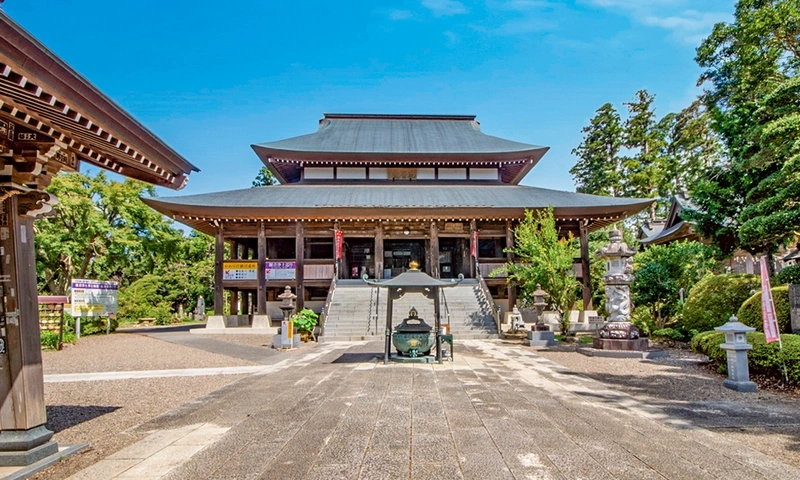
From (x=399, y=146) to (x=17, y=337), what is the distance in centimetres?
2450

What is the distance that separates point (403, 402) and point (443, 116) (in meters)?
28.4

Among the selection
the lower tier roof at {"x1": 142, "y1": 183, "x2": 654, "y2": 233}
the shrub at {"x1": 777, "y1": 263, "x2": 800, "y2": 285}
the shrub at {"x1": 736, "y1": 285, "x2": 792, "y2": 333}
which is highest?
the lower tier roof at {"x1": 142, "y1": 183, "x2": 654, "y2": 233}

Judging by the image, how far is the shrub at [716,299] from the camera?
1266cm

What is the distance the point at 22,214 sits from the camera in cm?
486

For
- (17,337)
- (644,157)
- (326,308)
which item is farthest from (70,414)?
(644,157)

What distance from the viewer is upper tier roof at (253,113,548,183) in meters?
25.9

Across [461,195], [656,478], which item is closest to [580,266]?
[461,195]

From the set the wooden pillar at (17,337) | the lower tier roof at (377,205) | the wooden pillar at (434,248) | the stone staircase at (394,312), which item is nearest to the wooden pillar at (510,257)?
the lower tier roof at (377,205)

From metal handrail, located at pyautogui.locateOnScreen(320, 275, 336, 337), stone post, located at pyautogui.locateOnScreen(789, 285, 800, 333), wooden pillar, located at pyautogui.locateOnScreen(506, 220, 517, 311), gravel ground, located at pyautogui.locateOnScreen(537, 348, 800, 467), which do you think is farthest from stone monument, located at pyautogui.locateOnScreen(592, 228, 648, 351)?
metal handrail, located at pyautogui.locateOnScreen(320, 275, 336, 337)

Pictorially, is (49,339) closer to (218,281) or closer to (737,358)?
(218,281)

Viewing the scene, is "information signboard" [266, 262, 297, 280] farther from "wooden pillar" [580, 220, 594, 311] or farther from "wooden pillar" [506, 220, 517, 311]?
"wooden pillar" [580, 220, 594, 311]

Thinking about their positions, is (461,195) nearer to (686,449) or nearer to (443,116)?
(443,116)

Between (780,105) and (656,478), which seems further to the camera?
(780,105)

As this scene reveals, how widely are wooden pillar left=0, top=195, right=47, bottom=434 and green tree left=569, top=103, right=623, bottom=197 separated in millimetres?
42233
